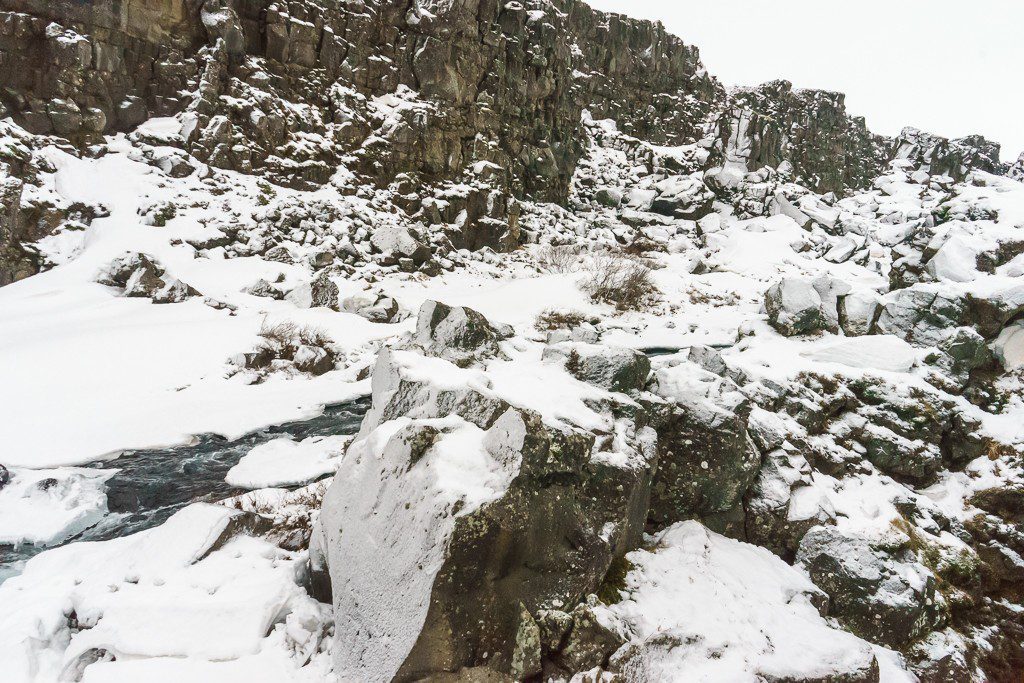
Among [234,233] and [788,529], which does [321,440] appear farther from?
[234,233]

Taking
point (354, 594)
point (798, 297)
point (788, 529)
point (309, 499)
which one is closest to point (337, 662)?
point (354, 594)

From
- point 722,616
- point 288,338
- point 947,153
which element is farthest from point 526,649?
point 947,153

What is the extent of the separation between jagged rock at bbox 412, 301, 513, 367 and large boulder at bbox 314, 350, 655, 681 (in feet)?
6.34

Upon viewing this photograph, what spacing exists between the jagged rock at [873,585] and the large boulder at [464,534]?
2699 mm

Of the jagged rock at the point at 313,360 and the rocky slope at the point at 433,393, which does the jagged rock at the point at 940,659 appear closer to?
the rocky slope at the point at 433,393

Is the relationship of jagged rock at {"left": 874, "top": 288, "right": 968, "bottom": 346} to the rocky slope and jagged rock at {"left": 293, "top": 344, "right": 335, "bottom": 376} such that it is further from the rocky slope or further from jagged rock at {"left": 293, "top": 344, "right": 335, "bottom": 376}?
jagged rock at {"left": 293, "top": 344, "right": 335, "bottom": 376}

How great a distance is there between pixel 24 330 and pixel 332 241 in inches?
385

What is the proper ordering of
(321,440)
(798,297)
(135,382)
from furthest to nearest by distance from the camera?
(798,297) → (135,382) → (321,440)

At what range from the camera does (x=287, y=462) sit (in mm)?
7684

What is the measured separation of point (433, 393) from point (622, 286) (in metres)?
15.4

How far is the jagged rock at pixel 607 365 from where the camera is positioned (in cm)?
648

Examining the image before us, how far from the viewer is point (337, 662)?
12.5 feet

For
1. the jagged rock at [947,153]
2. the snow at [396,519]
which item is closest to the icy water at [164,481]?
the snow at [396,519]

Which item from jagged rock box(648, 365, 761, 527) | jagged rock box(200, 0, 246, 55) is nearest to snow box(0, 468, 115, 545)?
jagged rock box(648, 365, 761, 527)
